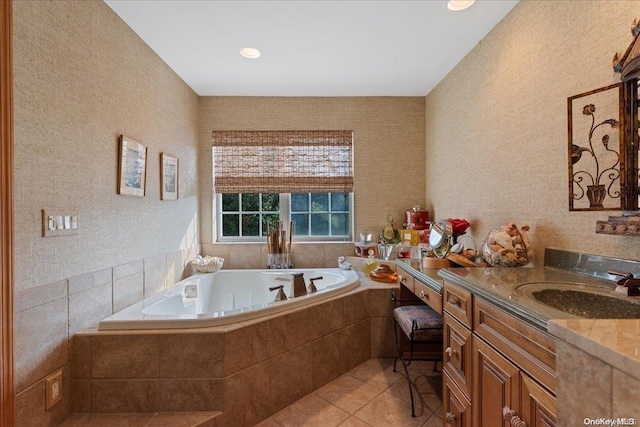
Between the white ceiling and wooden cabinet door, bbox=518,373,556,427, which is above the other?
the white ceiling

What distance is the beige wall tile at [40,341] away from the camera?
4.04 feet

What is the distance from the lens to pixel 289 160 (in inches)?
124

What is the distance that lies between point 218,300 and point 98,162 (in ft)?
5.14

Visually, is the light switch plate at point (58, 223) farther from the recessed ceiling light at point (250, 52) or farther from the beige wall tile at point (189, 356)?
the recessed ceiling light at point (250, 52)

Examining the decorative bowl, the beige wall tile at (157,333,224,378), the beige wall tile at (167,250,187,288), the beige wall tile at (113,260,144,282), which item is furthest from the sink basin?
the decorative bowl

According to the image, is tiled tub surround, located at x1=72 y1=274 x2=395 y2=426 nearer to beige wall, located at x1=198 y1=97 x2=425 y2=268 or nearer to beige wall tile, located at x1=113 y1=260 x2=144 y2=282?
beige wall tile, located at x1=113 y1=260 x2=144 y2=282

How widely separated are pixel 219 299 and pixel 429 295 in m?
1.95

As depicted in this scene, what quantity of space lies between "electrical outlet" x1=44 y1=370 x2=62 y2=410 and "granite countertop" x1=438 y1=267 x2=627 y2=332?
6.27 feet

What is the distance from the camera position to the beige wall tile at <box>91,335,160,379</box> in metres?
1.50

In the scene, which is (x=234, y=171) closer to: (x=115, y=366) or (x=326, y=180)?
(x=326, y=180)

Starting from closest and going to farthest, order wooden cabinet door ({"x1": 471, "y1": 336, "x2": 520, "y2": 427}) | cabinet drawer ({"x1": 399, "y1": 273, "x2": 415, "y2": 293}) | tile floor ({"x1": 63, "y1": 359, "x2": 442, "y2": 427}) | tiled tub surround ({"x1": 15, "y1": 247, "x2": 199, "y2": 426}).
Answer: wooden cabinet door ({"x1": 471, "y1": 336, "x2": 520, "y2": 427})
tiled tub surround ({"x1": 15, "y1": 247, "x2": 199, "y2": 426})
tile floor ({"x1": 63, "y1": 359, "x2": 442, "y2": 427})
cabinet drawer ({"x1": 399, "y1": 273, "x2": 415, "y2": 293})

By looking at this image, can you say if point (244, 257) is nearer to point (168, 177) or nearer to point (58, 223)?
point (168, 177)

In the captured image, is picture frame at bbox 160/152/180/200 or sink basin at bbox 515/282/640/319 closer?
sink basin at bbox 515/282/640/319

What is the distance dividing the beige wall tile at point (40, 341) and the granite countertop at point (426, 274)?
1.87 m
